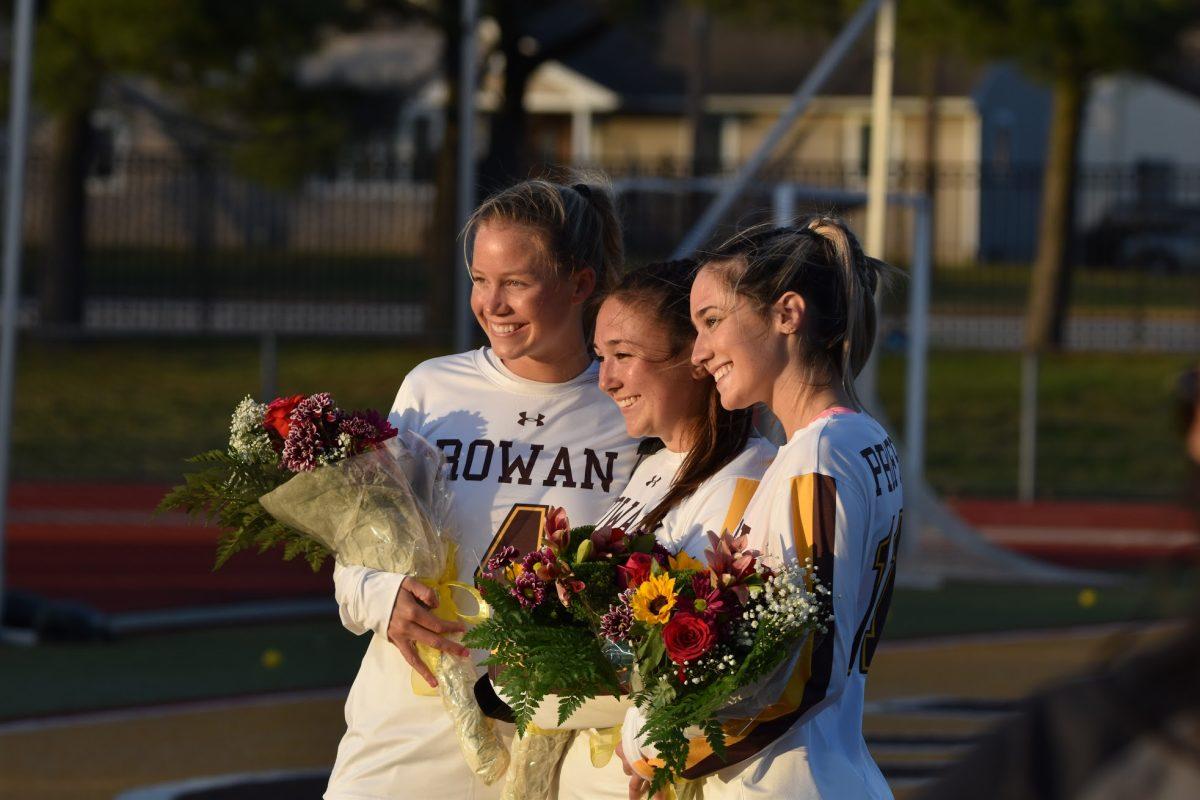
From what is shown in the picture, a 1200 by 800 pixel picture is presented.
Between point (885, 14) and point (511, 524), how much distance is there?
363 inches

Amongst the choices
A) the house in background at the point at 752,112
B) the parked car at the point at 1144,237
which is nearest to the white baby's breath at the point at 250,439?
→ the parked car at the point at 1144,237

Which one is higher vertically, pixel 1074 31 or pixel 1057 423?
pixel 1074 31

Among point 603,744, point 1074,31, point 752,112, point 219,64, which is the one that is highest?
point 752,112

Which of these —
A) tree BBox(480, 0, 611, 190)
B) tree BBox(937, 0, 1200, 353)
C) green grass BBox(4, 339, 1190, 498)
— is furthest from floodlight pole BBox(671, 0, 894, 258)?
tree BBox(480, 0, 611, 190)

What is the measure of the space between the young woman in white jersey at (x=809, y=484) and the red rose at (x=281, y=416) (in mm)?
884

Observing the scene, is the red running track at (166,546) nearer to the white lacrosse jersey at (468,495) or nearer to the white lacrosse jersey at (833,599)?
the white lacrosse jersey at (468,495)

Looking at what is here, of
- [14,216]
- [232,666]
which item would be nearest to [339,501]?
[232,666]

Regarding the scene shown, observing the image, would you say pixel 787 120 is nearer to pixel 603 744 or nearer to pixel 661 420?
pixel 661 420

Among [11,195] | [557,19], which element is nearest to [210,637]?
[11,195]

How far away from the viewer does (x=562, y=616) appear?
293 centimetres

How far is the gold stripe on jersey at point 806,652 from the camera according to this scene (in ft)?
8.98

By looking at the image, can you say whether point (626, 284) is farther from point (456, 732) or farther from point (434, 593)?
point (456, 732)

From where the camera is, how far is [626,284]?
10.9 ft

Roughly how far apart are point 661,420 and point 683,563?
50 cm
